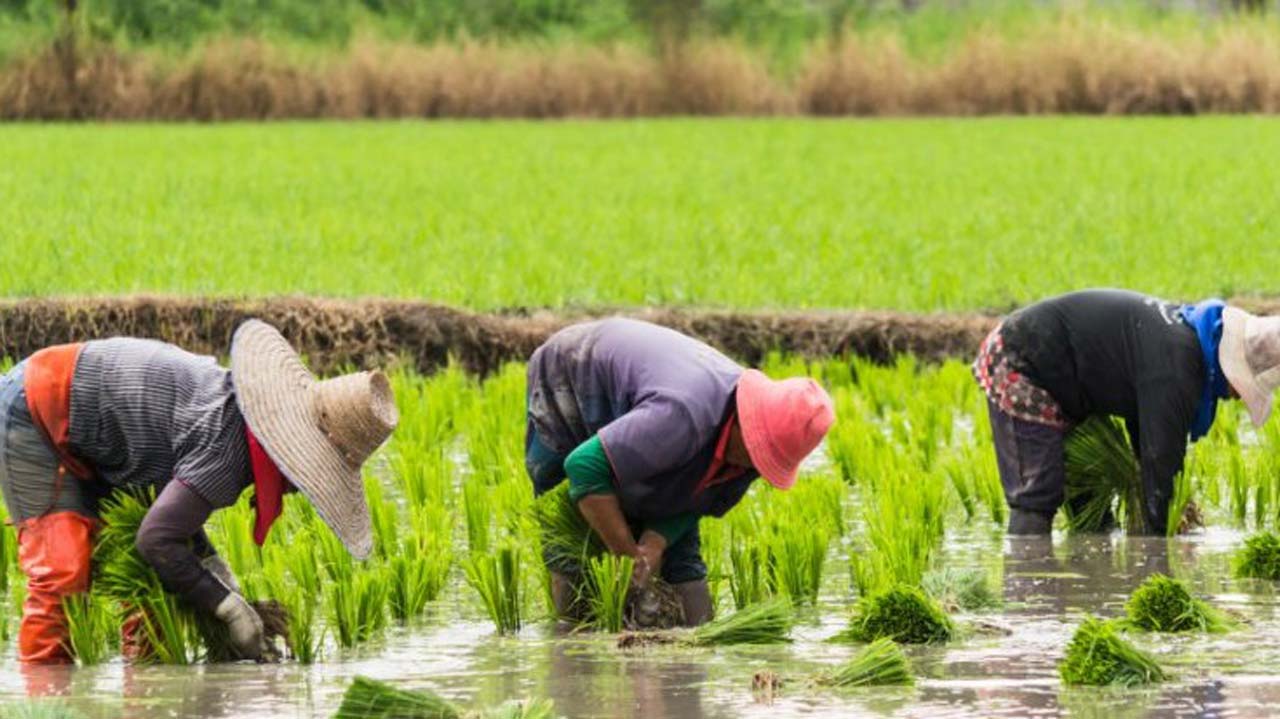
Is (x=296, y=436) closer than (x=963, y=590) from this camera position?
Yes

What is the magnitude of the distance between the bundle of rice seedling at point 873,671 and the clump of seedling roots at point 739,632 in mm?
481

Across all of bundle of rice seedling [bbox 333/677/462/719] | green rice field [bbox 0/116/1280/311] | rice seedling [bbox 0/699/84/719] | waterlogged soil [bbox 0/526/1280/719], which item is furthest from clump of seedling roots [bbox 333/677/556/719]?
green rice field [bbox 0/116/1280/311]

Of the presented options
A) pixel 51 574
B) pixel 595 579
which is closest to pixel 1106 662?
pixel 595 579

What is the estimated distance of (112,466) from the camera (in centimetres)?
556

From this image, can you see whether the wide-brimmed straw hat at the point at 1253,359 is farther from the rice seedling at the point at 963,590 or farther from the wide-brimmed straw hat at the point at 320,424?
the wide-brimmed straw hat at the point at 320,424

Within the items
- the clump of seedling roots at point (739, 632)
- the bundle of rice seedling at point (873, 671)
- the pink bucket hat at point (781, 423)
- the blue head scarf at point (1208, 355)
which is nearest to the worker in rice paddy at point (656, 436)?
the pink bucket hat at point (781, 423)

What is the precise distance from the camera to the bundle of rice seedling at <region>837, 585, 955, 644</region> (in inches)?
220

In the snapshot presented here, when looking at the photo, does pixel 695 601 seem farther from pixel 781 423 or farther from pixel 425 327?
pixel 425 327

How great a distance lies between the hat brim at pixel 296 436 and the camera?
532 centimetres

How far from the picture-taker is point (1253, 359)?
22.4 ft

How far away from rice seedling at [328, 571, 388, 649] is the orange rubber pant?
0.56 m

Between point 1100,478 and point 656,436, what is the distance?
2.24 meters

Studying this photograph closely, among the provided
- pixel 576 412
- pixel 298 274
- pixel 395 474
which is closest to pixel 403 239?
pixel 298 274

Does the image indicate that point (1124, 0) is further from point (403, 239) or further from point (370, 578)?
point (370, 578)
